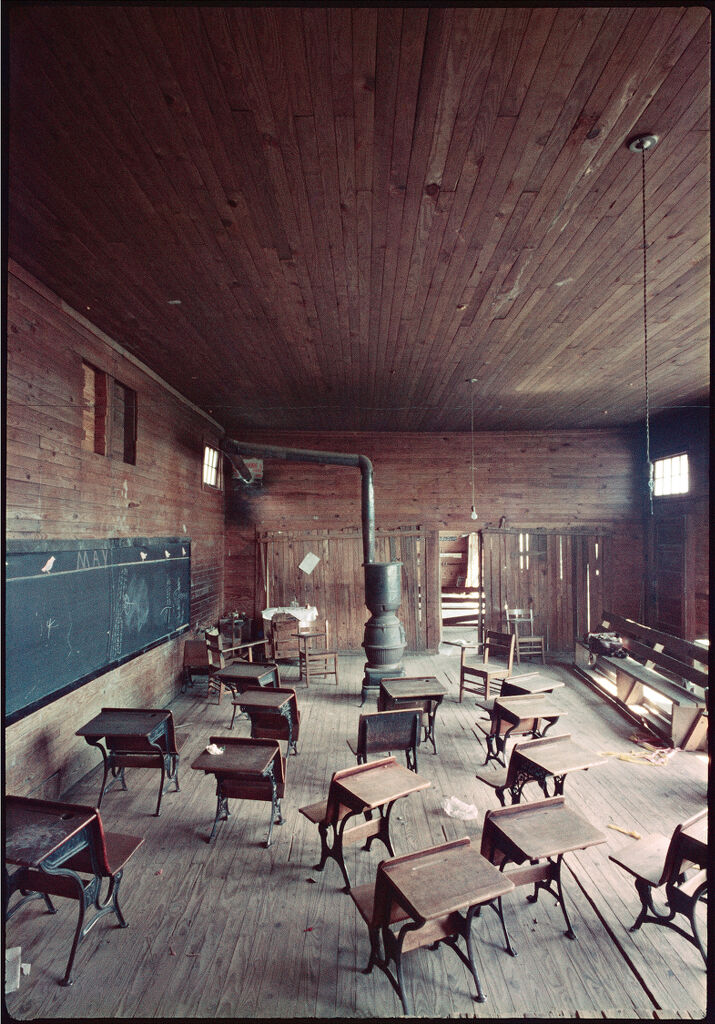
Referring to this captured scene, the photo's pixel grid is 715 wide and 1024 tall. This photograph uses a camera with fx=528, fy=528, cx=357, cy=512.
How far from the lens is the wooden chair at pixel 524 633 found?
10.9m

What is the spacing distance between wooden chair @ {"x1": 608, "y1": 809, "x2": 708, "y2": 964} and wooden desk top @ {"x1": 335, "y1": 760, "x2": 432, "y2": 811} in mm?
1408

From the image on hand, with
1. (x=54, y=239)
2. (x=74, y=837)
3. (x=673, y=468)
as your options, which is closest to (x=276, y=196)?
(x=54, y=239)

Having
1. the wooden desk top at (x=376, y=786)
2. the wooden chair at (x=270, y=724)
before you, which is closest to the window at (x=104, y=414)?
the wooden chair at (x=270, y=724)

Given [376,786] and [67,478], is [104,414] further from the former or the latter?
[376,786]

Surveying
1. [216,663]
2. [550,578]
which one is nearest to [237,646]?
[216,663]

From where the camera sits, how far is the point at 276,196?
365 cm

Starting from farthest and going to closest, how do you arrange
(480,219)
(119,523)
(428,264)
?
(119,523) → (428,264) → (480,219)

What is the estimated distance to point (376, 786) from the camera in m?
3.96

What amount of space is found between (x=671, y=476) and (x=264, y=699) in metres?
9.18

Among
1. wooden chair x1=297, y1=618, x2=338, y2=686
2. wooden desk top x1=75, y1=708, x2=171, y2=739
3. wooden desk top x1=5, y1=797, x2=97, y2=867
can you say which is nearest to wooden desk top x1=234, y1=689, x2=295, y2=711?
wooden desk top x1=75, y1=708, x2=171, y2=739

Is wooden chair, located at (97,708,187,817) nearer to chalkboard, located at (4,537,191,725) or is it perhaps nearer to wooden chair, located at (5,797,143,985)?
chalkboard, located at (4,537,191,725)

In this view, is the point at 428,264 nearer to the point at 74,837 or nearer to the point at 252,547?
the point at 74,837

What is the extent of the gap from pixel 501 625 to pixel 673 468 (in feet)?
15.5

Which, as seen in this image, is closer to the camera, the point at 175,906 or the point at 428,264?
the point at 175,906
